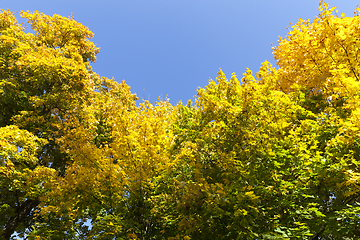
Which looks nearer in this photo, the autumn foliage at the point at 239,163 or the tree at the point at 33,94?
the autumn foliage at the point at 239,163

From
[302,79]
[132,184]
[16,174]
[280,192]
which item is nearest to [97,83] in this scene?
[16,174]

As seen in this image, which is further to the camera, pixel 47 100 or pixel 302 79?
pixel 47 100

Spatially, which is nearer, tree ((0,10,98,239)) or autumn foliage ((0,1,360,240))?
autumn foliage ((0,1,360,240))

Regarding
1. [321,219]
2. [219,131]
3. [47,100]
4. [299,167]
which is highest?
[47,100]

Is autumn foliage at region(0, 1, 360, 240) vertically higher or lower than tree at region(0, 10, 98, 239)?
lower

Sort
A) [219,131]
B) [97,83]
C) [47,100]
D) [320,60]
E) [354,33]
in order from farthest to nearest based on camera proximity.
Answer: [97,83] < [47,100] < [320,60] < [354,33] < [219,131]

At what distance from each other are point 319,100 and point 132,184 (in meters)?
7.28

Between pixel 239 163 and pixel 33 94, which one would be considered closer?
pixel 239 163

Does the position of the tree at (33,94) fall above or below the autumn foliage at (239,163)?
above

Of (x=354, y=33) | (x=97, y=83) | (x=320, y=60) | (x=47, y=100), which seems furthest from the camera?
(x=97, y=83)

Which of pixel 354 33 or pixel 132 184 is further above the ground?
pixel 354 33

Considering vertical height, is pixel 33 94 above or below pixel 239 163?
above

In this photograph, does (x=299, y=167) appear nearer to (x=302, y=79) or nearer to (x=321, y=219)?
(x=321, y=219)

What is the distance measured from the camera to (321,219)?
519 centimetres
